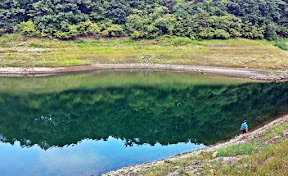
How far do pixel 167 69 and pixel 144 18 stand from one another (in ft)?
58.5

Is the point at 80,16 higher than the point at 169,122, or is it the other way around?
the point at 80,16

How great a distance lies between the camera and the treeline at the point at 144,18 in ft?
168

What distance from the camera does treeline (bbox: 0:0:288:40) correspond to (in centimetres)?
5134

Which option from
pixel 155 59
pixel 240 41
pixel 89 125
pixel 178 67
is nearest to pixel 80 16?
pixel 155 59

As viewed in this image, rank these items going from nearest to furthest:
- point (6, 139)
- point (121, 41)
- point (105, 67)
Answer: point (6, 139)
point (105, 67)
point (121, 41)

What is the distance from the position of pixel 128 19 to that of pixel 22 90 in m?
31.7

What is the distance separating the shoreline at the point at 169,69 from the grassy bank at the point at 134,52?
973 millimetres

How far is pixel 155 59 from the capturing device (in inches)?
1886

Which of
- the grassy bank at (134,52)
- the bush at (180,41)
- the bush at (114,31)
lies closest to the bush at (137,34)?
the grassy bank at (134,52)

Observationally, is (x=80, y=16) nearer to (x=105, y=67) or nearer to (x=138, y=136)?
(x=105, y=67)

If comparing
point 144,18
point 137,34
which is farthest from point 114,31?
point 144,18

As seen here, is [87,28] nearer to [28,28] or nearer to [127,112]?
[28,28]

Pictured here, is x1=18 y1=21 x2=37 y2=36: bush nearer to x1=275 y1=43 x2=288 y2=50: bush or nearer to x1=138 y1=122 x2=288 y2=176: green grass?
x1=138 y1=122 x2=288 y2=176: green grass

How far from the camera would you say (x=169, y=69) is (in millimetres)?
46000
